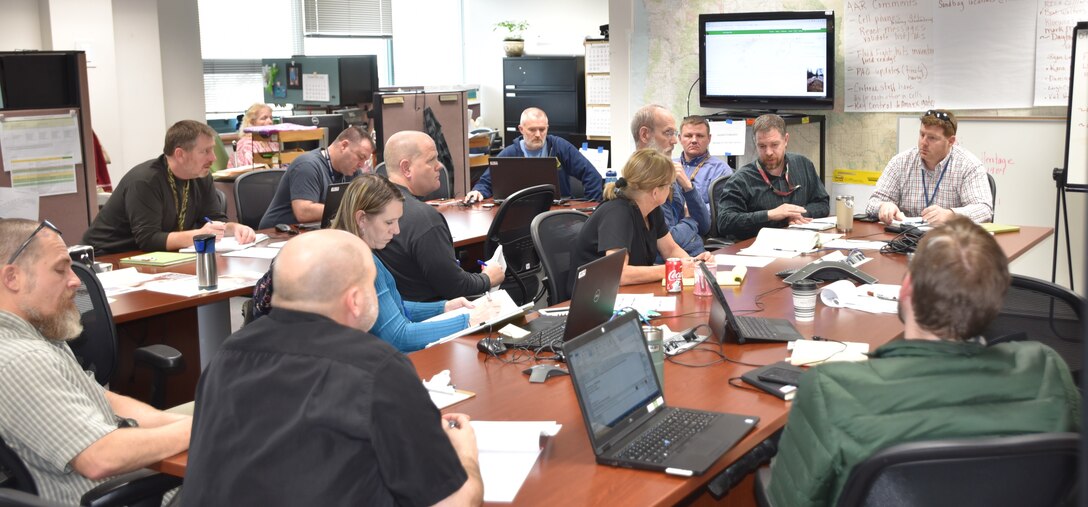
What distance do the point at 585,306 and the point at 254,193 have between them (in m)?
3.73

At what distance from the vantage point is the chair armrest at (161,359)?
333cm

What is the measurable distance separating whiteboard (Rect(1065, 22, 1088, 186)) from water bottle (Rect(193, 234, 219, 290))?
4683 mm

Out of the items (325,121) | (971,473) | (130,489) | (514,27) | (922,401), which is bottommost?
(130,489)

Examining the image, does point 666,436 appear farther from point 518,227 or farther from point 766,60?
point 766,60

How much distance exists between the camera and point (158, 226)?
4.93 meters

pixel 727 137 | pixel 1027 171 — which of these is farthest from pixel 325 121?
pixel 1027 171

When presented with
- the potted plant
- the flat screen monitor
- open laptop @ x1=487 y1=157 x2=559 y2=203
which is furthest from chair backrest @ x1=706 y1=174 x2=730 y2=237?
the potted plant

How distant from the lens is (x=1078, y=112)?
5.94 meters

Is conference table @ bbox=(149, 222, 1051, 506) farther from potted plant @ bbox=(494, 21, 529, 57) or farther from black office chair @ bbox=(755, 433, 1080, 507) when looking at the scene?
potted plant @ bbox=(494, 21, 529, 57)

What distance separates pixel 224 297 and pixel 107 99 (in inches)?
180

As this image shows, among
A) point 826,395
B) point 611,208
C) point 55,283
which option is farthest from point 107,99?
point 826,395

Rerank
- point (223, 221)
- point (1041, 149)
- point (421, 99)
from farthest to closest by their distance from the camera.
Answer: point (421, 99), point (1041, 149), point (223, 221)

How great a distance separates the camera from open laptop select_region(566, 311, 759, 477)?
222cm

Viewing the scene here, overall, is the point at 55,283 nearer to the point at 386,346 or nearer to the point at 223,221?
the point at 386,346
